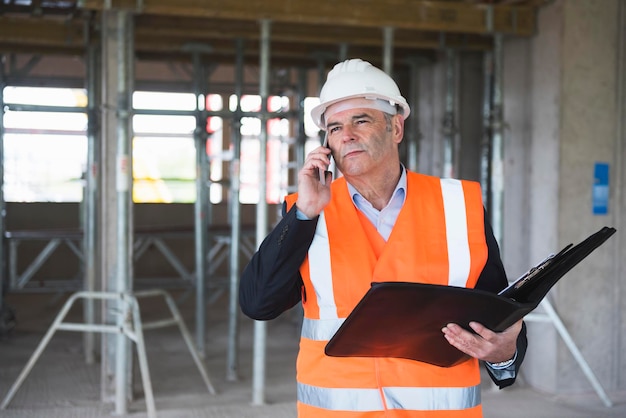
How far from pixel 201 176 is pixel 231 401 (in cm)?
295

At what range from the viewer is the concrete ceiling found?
230 inches

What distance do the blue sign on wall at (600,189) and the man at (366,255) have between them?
14.1ft

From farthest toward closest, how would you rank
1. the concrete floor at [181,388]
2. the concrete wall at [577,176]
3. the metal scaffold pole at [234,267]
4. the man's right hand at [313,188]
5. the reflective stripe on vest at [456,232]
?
the metal scaffold pole at [234,267], the concrete wall at [577,176], the concrete floor at [181,388], the reflective stripe on vest at [456,232], the man's right hand at [313,188]

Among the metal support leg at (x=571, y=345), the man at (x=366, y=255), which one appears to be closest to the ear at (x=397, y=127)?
the man at (x=366, y=255)

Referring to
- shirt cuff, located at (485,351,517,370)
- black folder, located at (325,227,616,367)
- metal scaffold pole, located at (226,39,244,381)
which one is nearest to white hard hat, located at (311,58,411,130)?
black folder, located at (325,227,616,367)

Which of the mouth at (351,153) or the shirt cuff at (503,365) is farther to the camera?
the mouth at (351,153)

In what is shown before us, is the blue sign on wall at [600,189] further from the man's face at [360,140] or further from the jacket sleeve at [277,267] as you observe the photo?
the jacket sleeve at [277,267]

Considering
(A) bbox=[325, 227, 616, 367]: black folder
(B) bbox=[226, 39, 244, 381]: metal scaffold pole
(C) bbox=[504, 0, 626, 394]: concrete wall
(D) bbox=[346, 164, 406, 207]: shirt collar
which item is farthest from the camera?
(B) bbox=[226, 39, 244, 381]: metal scaffold pole

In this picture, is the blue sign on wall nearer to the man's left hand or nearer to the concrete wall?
the concrete wall

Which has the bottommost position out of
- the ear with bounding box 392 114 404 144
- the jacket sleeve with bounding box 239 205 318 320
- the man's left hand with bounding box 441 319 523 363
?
the man's left hand with bounding box 441 319 523 363

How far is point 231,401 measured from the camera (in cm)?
618

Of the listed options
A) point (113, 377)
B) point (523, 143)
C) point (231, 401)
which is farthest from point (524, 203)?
point (113, 377)

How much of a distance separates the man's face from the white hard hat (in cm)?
5

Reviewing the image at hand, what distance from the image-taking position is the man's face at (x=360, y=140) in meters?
2.32
